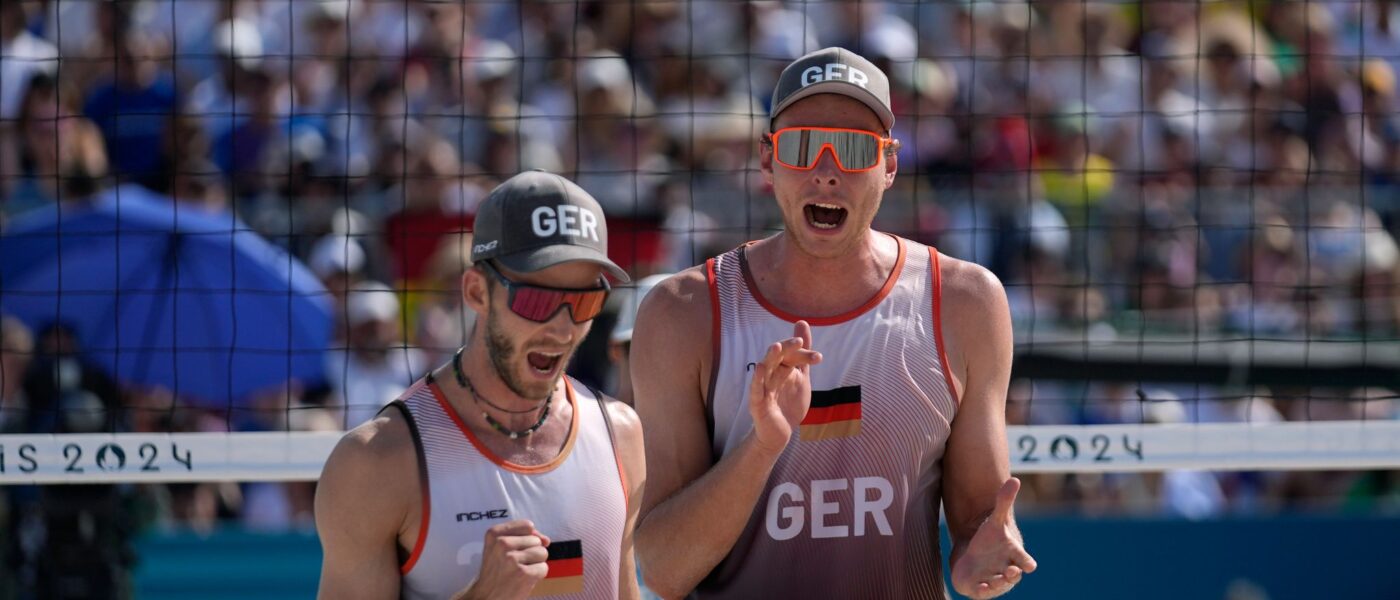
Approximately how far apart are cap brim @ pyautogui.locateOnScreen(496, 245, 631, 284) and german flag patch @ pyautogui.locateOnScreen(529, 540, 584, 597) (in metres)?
0.49

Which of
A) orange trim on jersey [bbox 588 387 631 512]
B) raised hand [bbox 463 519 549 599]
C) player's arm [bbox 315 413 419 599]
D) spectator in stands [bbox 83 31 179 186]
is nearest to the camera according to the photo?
raised hand [bbox 463 519 549 599]

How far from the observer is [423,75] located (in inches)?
388

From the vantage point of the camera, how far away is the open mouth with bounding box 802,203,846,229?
3609 millimetres

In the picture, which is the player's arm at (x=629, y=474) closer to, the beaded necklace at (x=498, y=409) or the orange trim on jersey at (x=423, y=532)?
the beaded necklace at (x=498, y=409)

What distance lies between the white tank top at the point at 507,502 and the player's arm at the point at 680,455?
17 centimetres

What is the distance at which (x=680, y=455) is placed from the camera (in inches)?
141

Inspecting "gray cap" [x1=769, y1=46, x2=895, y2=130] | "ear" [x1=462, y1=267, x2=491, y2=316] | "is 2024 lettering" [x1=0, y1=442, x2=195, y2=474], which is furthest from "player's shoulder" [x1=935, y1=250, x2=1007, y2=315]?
"is 2024 lettering" [x1=0, y1=442, x2=195, y2=474]

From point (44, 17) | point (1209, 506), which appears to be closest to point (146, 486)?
point (44, 17)

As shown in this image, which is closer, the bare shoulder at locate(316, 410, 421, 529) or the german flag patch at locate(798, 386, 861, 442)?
the bare shoulder at locate(316, 410, 421, 529)

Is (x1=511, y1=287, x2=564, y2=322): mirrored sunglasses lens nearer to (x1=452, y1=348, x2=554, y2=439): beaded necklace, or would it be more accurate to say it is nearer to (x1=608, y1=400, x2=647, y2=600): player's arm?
(x1=452, y1=348, x2=554, y2=439): beaded necklace

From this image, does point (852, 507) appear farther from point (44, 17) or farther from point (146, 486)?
point (44, 17)

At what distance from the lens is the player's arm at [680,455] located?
342 cm

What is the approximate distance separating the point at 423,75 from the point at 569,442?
22.5ft

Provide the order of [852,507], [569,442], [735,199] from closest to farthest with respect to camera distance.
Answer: [569,442], [852,507], [735,199]
